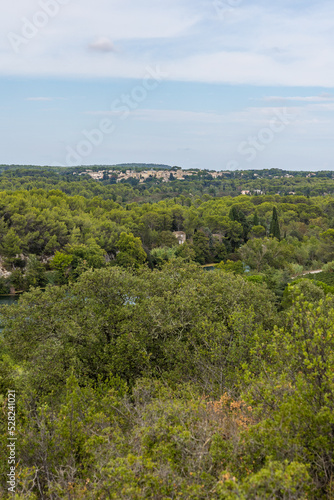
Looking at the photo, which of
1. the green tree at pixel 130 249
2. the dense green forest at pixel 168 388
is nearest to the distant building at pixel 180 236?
the green tree at pixel 130 249

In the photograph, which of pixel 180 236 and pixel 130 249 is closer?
pixel 130 249

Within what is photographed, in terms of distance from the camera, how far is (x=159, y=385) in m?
9.17

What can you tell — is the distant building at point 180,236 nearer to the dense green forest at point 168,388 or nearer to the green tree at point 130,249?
the green tree at point 130,249

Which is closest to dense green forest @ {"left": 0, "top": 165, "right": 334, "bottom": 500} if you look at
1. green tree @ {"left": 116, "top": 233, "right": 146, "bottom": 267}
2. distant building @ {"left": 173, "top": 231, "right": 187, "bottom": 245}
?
green tree @ {"left": 116, "top": 233, "right": 146, "bottom": 267}

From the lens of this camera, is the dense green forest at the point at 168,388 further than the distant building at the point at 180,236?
No

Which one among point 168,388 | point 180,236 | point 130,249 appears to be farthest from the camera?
point 180,236

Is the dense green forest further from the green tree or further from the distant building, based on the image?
the distant building

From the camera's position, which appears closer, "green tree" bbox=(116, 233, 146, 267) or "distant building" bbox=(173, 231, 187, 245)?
"green tree" bbox=(116, 233, 146, 267)

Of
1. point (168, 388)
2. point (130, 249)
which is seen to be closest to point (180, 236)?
point (130, 249)

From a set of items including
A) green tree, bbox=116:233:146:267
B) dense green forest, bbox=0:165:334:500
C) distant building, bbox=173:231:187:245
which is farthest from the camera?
distant building, bbox=173:231:187:245

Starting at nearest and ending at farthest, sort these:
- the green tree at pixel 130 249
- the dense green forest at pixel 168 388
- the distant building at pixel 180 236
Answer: the dense green forest at pixel 168 388, the green tree at pixel 130 249, the distant building at pixel 180 236

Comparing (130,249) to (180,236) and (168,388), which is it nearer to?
(180,236)

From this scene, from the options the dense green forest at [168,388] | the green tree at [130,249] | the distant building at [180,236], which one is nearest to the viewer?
the dense green forest at [168,388]

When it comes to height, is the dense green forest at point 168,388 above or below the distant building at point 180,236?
above
